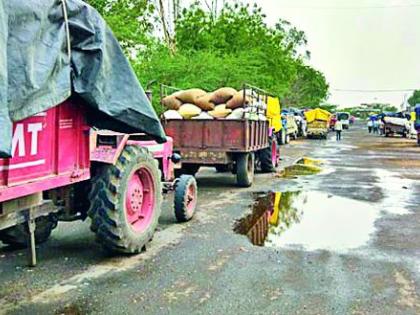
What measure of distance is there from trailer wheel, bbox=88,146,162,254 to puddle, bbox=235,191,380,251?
1.50 meters

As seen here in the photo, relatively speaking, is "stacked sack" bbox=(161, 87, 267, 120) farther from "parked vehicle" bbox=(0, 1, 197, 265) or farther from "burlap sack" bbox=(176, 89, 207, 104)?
"parked vehicle" bbox=(0, 1, 197, 265)

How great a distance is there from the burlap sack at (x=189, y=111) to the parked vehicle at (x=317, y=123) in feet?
102

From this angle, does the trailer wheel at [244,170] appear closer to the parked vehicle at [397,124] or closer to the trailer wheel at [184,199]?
the trailer wheel at [184,199]

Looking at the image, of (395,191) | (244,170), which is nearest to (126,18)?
(244,170)

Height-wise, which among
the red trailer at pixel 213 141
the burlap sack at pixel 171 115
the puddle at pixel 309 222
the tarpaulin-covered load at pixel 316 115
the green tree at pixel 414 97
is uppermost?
the green tree at pixel 414 97

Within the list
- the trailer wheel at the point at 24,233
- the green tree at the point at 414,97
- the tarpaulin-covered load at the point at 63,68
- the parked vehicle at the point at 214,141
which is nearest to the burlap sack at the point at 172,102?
the parked vehicle at the point at 214,141

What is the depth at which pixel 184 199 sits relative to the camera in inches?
340

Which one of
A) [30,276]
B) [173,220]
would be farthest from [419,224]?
[30,276]

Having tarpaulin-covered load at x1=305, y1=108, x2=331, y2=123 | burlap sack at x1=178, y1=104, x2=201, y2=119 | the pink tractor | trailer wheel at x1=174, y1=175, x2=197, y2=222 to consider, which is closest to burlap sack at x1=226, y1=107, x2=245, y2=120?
burlap sack at x1=178, y1=104, x2=201, y2=119

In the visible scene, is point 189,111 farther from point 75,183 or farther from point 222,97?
point 75,183

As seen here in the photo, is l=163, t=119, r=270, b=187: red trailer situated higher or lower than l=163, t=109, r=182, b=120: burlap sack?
lower

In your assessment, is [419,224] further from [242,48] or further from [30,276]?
[242,48]

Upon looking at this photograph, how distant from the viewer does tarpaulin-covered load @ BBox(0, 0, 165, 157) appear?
399 cm

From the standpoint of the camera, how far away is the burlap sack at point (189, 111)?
511 inches
